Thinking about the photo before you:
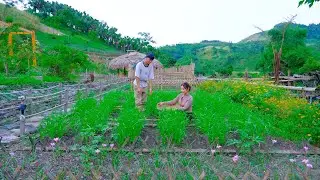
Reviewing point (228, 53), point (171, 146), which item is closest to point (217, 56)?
point (228, 53)

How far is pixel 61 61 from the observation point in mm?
19031

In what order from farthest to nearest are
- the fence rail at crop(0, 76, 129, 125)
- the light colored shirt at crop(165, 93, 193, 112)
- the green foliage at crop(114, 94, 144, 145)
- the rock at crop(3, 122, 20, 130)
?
the fence rail at crop(0, 76, 129, 125), the light colored shirt at crop(165, 93, 193, 112), the rock at crop(3, 122, 20, 130), the green foliage at crop(114, 94, 144, 145)

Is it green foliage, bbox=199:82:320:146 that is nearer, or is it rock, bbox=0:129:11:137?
green foliage, bbox=199:82:320:146

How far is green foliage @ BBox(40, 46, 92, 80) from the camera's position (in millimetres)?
18781

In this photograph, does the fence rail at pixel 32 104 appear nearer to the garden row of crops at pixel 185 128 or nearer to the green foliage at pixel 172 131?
the garden row of crops at pixel 185 128

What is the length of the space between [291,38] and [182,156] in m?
28.9

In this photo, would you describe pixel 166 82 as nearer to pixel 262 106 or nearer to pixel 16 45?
pixel 16 45

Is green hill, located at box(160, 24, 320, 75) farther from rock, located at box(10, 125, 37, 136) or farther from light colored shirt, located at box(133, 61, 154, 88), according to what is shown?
rock, located at box(10, 125, 37, 136)

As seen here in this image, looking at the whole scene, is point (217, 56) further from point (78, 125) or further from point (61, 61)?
point (78, 125)

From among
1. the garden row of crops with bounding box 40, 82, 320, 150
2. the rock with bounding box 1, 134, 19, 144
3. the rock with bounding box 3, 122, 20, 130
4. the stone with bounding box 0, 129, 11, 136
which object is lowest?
the rock with bounding box 3, 122, 20, 130

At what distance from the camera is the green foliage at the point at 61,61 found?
18781mm

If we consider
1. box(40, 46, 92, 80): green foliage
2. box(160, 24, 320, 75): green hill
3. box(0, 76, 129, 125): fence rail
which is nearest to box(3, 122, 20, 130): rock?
A: box(0, 76, 129, 125): fence rail

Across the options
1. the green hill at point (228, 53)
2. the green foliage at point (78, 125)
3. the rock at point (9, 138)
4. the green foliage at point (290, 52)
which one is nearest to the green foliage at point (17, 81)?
the green foliage at point (78, 125)

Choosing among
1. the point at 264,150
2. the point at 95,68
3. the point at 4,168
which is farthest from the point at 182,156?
the point at 95,68
